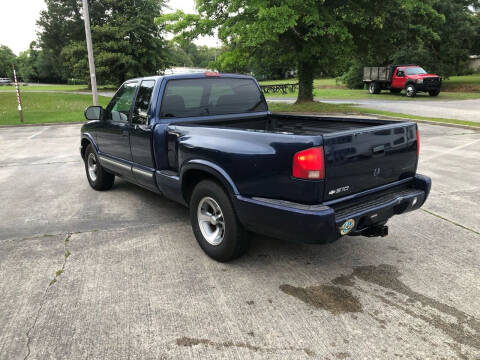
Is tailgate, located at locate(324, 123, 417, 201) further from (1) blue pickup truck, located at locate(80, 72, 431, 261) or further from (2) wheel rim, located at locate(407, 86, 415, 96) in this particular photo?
(2) wheel rim, located at locate(407, 86, 415, 96)

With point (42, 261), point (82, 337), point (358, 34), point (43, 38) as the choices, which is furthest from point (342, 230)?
point (43, 38)

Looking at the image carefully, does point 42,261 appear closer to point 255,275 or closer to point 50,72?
point 255,275

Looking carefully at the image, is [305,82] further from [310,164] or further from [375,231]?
[310,164]

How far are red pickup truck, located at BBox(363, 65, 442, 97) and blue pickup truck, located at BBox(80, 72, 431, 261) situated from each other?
83.2 ft

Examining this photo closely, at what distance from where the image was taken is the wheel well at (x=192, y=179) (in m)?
3.77

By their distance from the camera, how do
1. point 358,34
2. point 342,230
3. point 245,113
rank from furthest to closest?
point 358,34
point 245,113
point 342,230

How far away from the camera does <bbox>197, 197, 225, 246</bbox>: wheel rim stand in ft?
12.4

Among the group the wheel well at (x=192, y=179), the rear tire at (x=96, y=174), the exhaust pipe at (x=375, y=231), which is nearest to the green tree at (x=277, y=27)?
the rear tire at (x=96, y=174)

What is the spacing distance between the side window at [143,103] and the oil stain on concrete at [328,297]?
2.59 meters

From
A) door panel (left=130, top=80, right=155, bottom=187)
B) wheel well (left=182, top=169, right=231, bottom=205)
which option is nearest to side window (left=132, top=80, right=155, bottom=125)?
door panel (left=130, top=80, right=155, bottom=187)

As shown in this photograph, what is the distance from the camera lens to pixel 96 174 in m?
6.38

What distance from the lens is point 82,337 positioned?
273 cm

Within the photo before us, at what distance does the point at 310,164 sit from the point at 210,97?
2.28 meters

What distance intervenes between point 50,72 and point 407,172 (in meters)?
103
